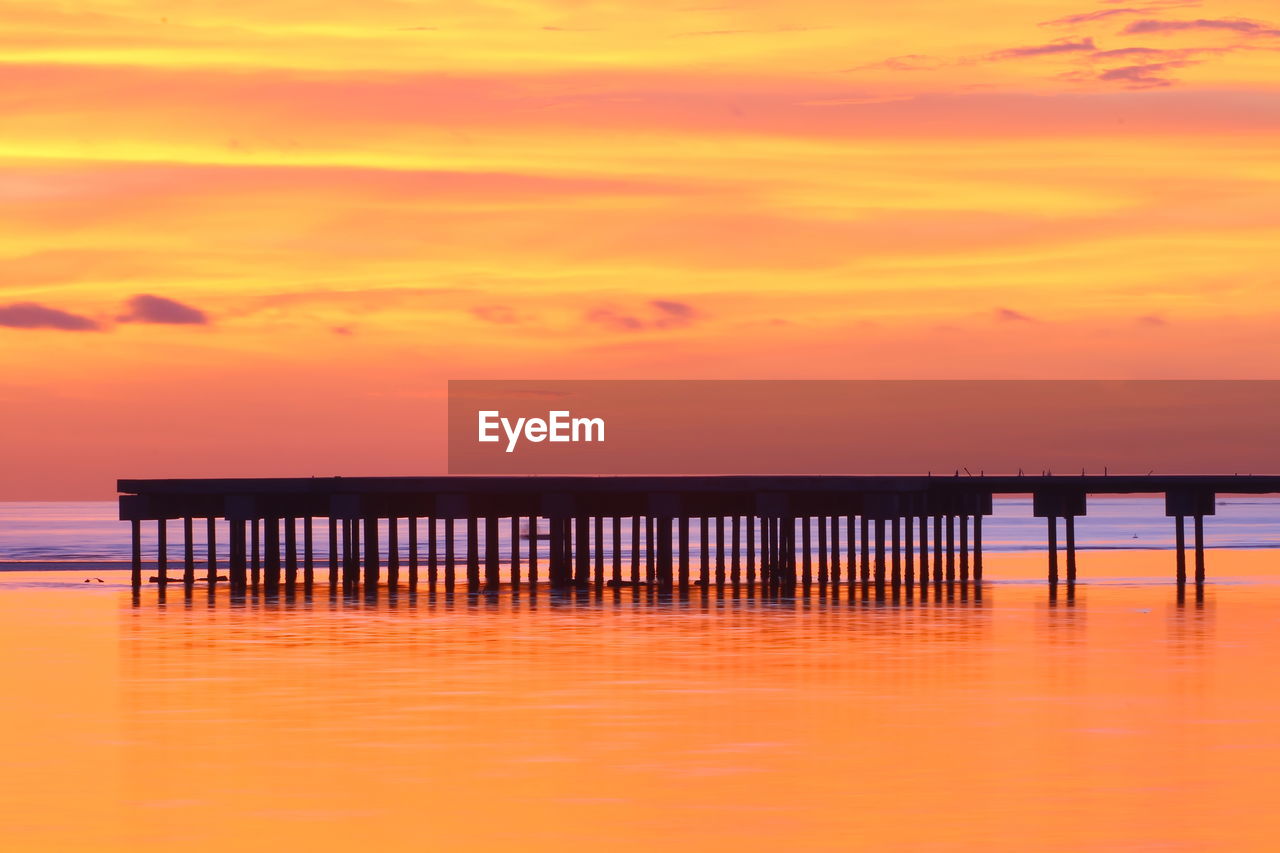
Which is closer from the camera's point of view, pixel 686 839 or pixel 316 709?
pixel 686 839

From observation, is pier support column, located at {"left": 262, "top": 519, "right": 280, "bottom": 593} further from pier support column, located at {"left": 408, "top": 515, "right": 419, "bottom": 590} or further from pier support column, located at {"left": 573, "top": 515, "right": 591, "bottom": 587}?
pier support column, located at {"left": 573, "top": 515, "right": 591, "bottom": 587}

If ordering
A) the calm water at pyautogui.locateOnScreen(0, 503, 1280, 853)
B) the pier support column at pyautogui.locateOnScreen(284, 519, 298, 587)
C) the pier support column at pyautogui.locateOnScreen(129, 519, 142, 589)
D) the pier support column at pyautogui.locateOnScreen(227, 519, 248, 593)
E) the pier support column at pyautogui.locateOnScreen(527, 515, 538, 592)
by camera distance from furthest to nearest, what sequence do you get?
the pier support column at pyautogui.locateOnScreen(284, 519, 298, 587) → the pier support column at pyautogui.locateOnScreen(527, 515, 538, 592) → the pier support column at pyautogui.locateOnScreen(227, 519, 248, 593) → the pier support column at pyautogui.locateOnScreen(129, 519, 142, 589) → the calm water at pyautogui.locateOnScreen(0, 503, 1280, 853)

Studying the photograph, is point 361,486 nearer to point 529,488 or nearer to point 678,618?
point 529,488

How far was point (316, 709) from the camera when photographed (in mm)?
30641

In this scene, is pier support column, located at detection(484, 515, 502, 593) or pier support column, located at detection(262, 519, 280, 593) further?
pier support column, located at detection(262, 519, 280, 593)

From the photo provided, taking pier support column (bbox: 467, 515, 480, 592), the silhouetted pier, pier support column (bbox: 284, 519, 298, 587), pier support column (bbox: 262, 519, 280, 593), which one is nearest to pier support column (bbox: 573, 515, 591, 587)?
the silhouetted pier

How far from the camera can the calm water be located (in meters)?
20.3

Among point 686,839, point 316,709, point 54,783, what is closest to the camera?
point 686,839

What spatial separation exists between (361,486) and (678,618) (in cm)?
2314

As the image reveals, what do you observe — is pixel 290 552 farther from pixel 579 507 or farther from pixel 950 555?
pixel 950 555

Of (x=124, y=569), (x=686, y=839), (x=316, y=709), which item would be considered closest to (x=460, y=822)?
(x=686, y=839)

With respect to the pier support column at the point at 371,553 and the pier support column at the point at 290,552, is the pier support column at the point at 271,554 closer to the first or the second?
the pier support column at the point at 290,552

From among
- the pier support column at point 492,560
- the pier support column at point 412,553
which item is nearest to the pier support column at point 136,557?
the pier support column at point 412,553

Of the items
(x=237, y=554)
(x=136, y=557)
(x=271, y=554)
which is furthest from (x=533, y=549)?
(x=136, y=557)
